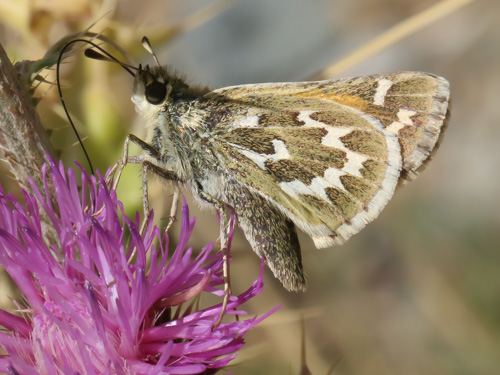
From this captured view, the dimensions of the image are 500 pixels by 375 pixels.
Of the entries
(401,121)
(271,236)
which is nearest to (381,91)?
(401,121)

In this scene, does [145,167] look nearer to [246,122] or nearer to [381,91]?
[246,122]

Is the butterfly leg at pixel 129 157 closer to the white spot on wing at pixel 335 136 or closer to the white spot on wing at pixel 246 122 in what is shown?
the white spot on wing at pixel 246 122

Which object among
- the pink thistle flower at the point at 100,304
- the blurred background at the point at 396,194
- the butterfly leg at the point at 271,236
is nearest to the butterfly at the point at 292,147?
the butterfly leg at the point at 271,236

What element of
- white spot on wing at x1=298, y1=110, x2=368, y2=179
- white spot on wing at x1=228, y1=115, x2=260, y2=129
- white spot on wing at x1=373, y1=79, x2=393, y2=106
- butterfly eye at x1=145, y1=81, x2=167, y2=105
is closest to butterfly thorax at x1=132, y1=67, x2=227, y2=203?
butterfly eye at x1=145, y1=81, x2=167, y2=105

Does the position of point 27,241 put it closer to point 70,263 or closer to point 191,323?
point 70,263

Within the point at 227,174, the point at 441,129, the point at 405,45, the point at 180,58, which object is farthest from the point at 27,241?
the point at 405,45
